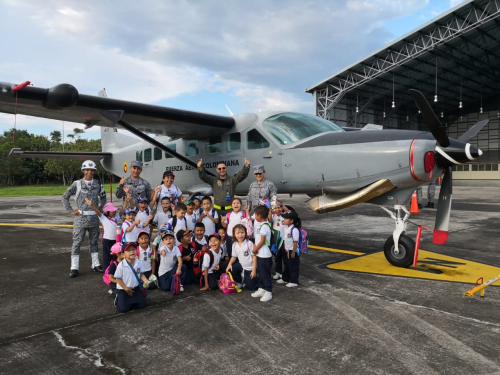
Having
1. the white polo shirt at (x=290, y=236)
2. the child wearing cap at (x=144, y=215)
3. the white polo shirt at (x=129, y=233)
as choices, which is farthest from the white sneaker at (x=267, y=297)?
the child wearing cap at (x=144, y=215)

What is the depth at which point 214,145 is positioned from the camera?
8.66 m

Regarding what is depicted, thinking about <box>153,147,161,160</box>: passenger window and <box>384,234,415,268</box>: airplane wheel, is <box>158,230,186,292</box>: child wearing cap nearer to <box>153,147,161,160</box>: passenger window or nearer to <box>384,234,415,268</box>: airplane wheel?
<box>384,234,415,268</box>: airplane wheel

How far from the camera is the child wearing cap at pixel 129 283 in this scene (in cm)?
416

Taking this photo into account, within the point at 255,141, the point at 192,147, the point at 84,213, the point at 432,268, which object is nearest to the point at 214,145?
the point at 192,147

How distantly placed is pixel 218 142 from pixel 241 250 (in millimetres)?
4190

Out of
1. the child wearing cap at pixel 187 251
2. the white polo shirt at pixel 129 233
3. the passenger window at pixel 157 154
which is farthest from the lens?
the passenger window at pixel 157 154

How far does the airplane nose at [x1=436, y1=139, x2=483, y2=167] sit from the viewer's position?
5492 millimetres

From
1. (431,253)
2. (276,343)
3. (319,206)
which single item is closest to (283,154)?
(319,206)

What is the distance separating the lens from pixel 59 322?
12.7 ft

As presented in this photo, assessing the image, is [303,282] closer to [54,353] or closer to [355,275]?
[355,275]

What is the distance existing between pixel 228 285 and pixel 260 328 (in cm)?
128

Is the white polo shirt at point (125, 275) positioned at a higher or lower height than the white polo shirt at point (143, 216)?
lower

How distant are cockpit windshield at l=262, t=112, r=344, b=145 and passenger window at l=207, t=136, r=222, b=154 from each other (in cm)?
139

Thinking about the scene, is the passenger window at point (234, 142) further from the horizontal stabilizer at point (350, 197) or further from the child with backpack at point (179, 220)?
the child with backpack at point (179, 220)
